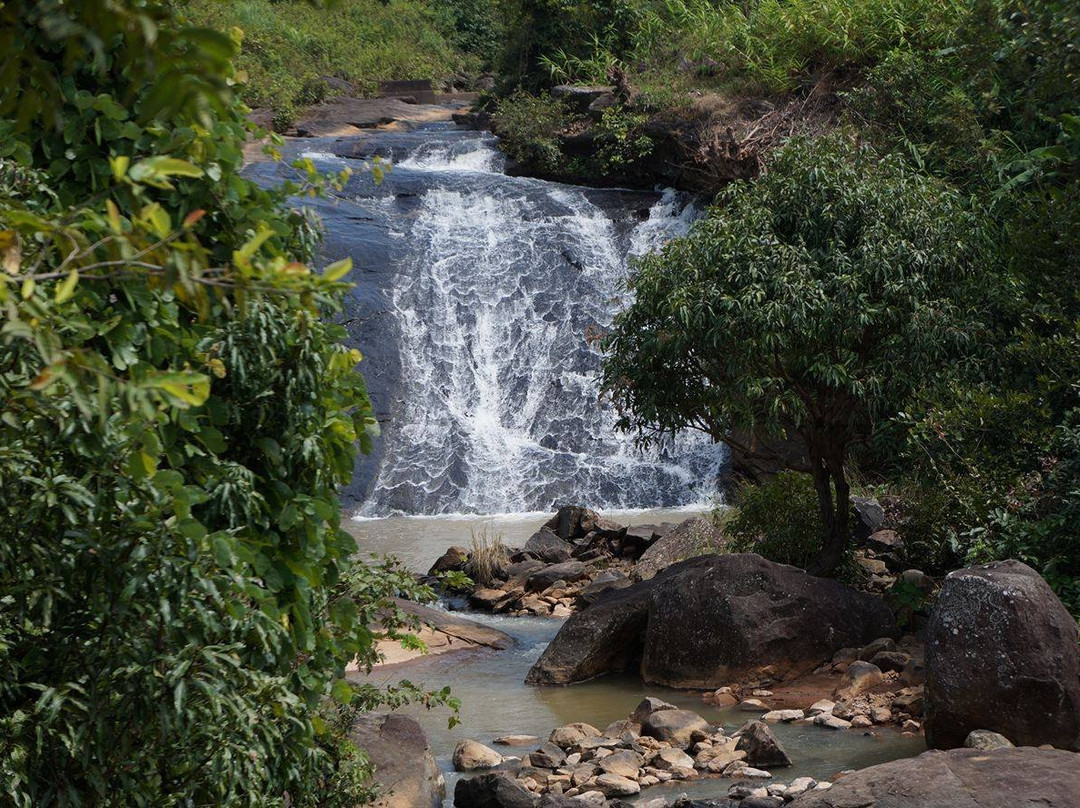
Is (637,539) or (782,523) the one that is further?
(637,539)

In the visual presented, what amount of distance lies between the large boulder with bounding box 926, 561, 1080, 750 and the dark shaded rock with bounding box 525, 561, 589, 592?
6541 millimetres

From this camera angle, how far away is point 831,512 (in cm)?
1134

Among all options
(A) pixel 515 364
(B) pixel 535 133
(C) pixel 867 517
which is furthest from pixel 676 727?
(B) pixel 535 133

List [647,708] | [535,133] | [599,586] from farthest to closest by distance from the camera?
[535,133] < [599,586] < [647,708]

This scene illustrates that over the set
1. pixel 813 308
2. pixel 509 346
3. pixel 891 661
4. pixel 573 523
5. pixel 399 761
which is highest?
pixel 509 346

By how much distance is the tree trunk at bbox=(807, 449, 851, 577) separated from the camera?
1124 centimetres

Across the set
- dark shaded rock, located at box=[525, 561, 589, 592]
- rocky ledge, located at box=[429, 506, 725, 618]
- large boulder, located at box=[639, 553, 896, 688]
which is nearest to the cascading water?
rocky ledge, located at box=[429, 506, 725, 618]

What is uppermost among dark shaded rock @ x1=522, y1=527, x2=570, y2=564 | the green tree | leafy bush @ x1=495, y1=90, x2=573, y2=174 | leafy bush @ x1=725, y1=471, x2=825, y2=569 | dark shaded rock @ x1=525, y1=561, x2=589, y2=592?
leafy bush @ x1=495, y1=90, x2=573, y2=174

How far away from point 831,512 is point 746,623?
2.15m

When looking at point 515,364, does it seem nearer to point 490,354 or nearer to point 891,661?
point 490,354

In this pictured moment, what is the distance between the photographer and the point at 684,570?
10.3 meters

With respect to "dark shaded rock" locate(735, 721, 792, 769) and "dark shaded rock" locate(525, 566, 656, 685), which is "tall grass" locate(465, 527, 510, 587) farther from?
"dark shaded rock" locate(735, 721, 792, 769)

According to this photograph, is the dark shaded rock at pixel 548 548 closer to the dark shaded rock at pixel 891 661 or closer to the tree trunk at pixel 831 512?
the tree trunk at pixel 831 512

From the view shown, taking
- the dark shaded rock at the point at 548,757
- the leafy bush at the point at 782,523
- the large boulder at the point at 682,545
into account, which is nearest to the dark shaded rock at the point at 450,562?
the large boulder at the point at 682,545
